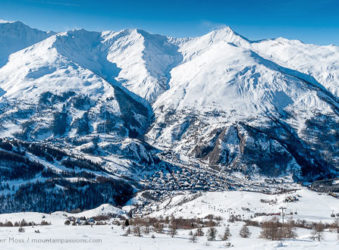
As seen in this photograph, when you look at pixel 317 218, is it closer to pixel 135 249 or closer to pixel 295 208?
pixel 295 208

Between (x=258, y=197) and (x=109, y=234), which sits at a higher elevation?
(x=258, y=197)

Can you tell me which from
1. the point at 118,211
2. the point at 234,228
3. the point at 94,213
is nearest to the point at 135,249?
the point at 234,228

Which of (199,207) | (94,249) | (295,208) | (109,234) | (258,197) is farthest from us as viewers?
(258,197)

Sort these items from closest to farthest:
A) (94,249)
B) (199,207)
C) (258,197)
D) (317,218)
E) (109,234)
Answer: (94,249) → (109,234) → (317,218) → (199,207) → (258,197)

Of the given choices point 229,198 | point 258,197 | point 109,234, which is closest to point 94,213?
point 229,198

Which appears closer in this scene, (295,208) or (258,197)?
(295,208)

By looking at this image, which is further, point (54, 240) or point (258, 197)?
point (258, 197)

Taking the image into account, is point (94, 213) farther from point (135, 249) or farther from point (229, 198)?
point (135, 249)

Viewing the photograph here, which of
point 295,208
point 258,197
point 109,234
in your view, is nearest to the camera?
point 109,234

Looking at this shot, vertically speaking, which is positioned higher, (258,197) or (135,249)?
(258,197)
